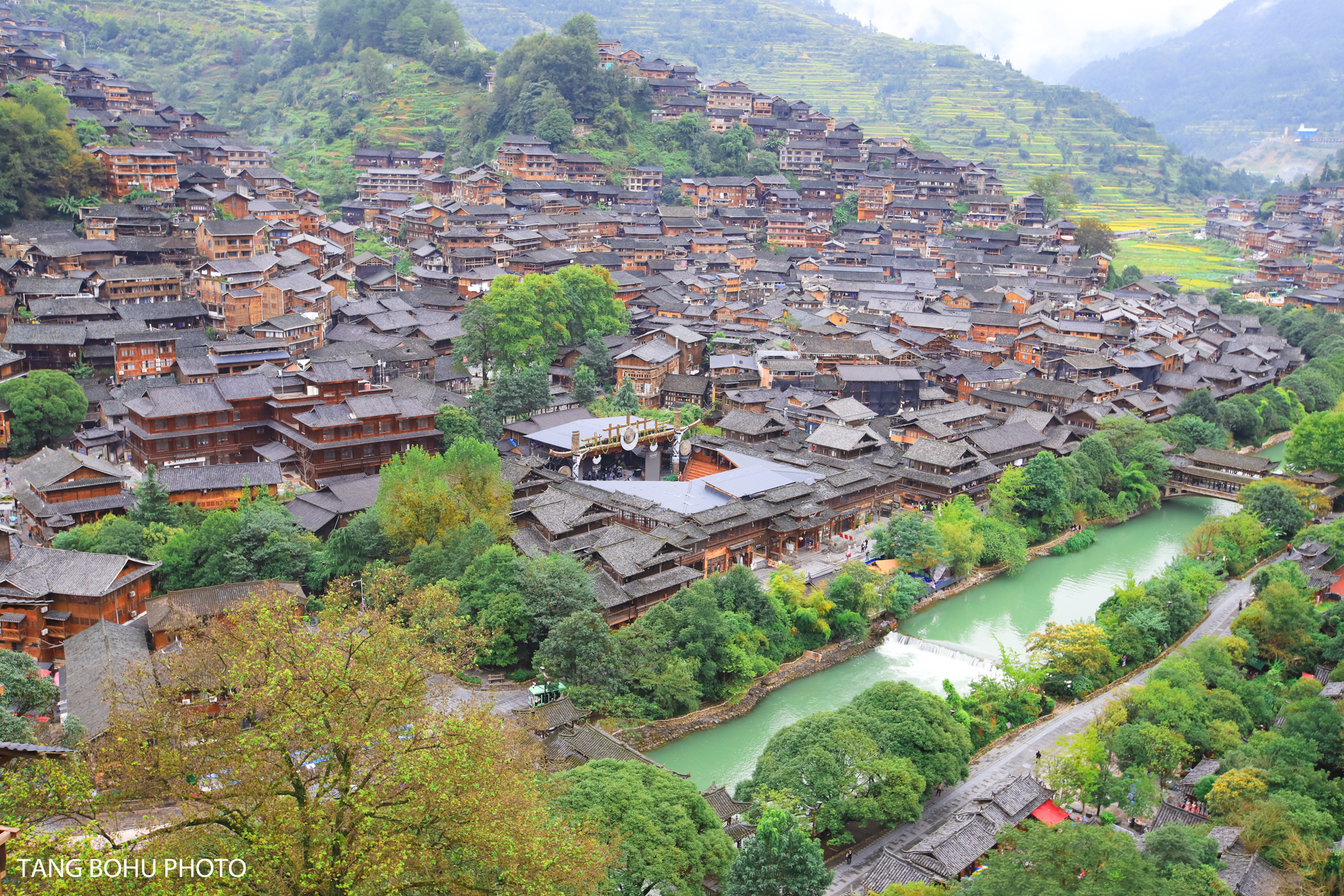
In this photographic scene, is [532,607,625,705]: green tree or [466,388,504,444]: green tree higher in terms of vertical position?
[466,388,504,444]: green tree

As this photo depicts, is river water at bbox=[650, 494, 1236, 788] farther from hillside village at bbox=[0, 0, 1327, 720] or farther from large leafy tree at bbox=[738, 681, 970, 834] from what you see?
hillside village at bbox=[0, 0, 1327, 720]

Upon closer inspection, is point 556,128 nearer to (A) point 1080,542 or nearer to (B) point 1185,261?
(A) point 1080,542

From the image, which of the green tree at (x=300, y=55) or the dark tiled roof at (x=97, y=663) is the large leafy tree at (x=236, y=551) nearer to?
the dark tiled roof at (x=97, y=663)

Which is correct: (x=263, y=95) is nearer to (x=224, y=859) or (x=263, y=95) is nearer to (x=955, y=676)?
(x=955, y=676)

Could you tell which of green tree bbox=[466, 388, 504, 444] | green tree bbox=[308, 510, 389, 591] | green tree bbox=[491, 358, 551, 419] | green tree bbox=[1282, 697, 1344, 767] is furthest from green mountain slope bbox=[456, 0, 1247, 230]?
green tree bbox=[308, 510, 389, 591]

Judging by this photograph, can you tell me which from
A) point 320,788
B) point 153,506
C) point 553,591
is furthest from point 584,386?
point 320,788

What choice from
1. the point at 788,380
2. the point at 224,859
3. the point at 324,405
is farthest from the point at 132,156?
the point at 224,859
